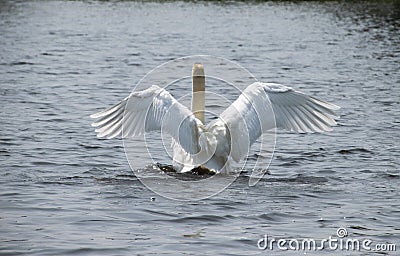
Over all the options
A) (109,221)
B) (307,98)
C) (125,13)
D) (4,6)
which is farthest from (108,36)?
(109,221)

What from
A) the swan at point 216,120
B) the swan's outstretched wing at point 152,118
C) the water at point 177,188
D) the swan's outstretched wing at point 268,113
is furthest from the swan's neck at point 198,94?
the water at point 177,188

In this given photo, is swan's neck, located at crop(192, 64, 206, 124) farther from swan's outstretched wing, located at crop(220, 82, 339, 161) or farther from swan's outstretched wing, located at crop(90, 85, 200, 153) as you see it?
swan's outstretched wing, located at crop(90, 85, 200, 153)

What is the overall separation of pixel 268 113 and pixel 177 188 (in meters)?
1.35

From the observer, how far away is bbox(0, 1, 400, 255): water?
934cm

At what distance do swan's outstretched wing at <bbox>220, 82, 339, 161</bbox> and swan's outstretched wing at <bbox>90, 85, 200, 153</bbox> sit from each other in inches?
18.6

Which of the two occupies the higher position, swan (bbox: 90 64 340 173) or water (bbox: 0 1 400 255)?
swan (bbox: 90 64 340 173)

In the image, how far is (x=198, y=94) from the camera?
11930 mm

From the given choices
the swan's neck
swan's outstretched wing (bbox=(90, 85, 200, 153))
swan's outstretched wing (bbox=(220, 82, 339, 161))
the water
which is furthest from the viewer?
the swan's neck

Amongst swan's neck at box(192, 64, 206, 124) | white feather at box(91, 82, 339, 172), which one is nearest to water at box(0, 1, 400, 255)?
white feather at box(91, 82, 339, 172)

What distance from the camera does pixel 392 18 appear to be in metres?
39.6

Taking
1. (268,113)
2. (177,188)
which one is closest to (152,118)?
(177,188)

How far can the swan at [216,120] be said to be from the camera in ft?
36.2

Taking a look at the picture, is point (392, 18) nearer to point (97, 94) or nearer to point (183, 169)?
point (97, 94)

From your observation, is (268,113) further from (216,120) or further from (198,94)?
(198,94)
